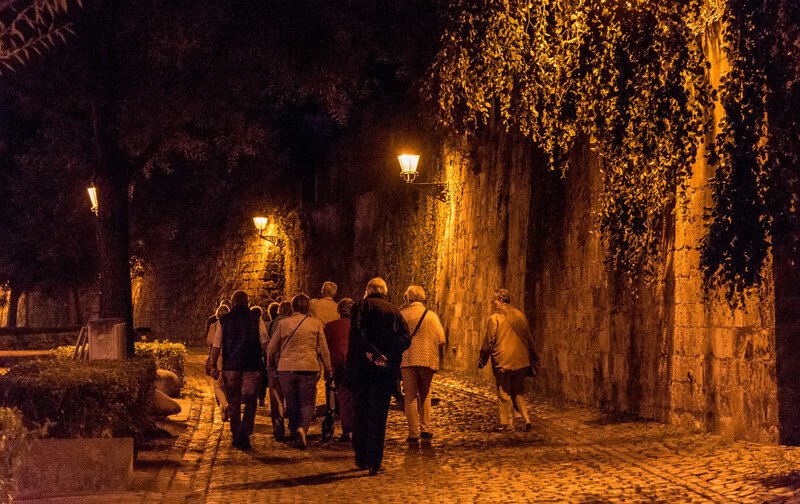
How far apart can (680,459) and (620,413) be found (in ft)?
10.8

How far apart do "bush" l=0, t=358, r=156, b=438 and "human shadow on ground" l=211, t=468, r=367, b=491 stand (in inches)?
38.5

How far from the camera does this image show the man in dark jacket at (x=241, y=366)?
36.1 ft

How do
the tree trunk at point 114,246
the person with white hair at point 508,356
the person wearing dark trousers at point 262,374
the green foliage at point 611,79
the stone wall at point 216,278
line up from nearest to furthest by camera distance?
the green foliage at point 611,79 → the person wearing dark trousers at point 262,374 → the person with white hair at point 508,356 → the tree trunk at point 114,246 → the stone wall at point 216,278

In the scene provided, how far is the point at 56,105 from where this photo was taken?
1434cm

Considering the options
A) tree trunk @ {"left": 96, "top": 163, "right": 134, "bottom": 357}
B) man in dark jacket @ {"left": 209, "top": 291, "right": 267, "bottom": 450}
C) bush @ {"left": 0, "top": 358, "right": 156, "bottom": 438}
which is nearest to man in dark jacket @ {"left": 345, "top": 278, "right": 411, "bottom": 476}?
man in dark jacket @ {"left": 209, "top": 291, "right": 267, "bottom": 450}

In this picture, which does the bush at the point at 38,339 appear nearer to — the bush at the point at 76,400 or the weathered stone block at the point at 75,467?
the bush at the point at 76,400

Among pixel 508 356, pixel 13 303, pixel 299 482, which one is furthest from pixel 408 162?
pixel 13 303

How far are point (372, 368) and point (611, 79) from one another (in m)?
3.22

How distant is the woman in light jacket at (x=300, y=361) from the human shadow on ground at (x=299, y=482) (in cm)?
159

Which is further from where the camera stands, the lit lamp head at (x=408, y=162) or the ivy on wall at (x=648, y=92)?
the lit lamp head at (x=408, y=162)

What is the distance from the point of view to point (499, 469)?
931cm

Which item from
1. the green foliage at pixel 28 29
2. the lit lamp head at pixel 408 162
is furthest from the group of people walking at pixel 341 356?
the lit lamp head at pixel 408 162

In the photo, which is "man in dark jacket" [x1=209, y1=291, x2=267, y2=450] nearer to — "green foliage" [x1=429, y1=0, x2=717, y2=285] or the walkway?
the walkway

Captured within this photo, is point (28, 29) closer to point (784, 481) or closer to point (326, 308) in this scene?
point (326, 308)
